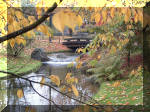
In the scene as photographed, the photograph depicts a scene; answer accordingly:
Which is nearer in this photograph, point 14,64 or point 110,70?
point 110,70

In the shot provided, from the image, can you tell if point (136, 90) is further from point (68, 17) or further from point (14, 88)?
point (68, 17)

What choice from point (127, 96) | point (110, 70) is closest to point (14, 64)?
point (110, 70)

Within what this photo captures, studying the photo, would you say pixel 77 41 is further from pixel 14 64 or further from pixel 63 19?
pixel 63 19

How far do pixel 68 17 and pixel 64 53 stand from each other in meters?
14.7

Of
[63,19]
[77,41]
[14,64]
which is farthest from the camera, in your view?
[77,41]

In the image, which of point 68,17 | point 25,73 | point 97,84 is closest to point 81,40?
point 25,73

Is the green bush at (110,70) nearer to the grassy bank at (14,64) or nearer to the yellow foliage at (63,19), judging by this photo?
the grassy bank at (14,64)

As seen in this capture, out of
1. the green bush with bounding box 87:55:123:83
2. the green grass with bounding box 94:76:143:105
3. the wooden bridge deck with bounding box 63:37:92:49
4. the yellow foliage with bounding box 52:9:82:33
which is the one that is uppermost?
the wooden bridge deck with bounding box 63:37:92:49

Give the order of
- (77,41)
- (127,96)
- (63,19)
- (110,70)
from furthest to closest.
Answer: (77,41), (110,70), (127,96), (63,19)

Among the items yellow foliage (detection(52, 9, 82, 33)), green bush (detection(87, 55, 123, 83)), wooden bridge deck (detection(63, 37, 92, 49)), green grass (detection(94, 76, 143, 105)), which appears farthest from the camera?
wooden bridge deck (detection(63, 37, 92, 49))

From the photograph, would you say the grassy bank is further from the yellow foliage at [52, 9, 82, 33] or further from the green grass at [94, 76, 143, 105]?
the yellow foliage at [52, 9, 82, 33]

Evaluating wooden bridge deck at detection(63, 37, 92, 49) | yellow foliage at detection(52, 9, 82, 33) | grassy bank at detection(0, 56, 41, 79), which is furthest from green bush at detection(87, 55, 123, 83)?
yellow foliage at detection(52, 9, 82, 33)

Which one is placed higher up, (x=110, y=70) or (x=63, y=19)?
(x=63, y=19)

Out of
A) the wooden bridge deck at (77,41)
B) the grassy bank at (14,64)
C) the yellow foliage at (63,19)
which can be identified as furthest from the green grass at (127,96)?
the wooden bridge deck at (77,41)
